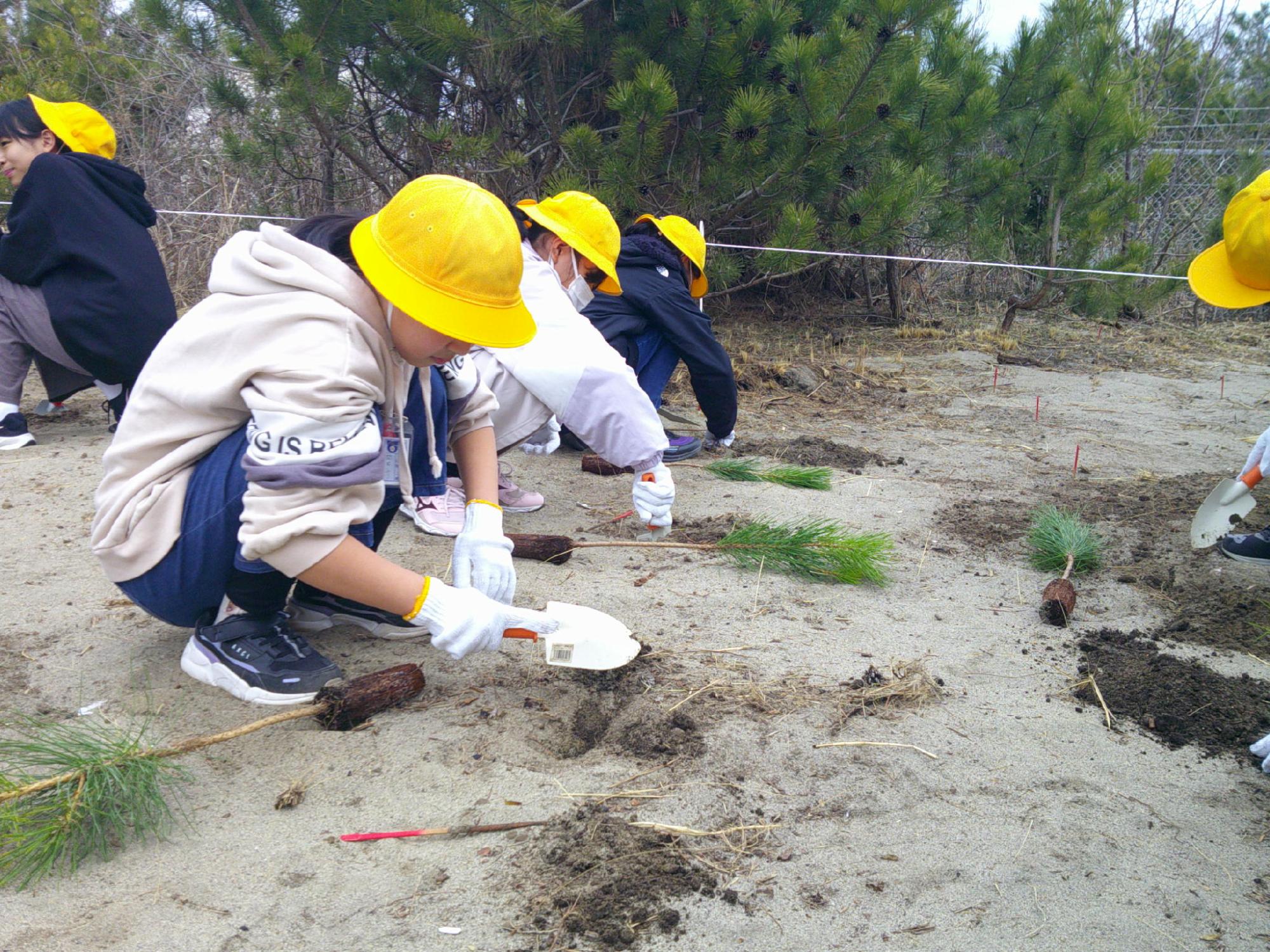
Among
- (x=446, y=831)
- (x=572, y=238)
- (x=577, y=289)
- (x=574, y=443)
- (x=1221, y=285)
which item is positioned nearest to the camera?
(x=446, y=831)

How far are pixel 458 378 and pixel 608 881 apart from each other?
4.13 feet

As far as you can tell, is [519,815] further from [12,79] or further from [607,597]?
[12,79]

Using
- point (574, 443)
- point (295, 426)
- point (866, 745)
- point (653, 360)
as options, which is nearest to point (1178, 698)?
point (866, 745)

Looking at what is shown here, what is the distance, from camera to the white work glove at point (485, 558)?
2193mm

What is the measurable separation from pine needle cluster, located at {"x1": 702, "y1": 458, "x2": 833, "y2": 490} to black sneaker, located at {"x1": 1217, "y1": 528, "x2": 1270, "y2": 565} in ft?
4.21

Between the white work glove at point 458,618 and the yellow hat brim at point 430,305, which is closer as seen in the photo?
the yellow hat brim at point 430,305

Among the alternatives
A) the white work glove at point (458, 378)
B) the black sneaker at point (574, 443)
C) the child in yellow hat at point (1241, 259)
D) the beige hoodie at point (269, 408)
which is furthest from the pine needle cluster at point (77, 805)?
the black sneaker at point (574, 443)

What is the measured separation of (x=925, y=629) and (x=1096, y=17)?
18.6 ft

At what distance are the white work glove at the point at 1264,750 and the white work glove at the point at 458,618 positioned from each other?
1475 mm

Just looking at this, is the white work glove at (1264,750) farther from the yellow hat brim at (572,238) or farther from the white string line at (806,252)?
the white string line at (806,252)

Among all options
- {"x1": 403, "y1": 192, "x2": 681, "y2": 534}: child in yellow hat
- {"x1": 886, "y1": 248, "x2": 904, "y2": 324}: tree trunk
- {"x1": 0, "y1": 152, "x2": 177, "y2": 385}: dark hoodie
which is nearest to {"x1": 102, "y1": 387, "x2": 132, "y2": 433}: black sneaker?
{"x1": 0, "y1": 152, "x2": 177, "y2": 385}: dark hoodie

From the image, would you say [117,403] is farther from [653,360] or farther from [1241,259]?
[1241,259]

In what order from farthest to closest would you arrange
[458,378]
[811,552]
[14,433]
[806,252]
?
[806,252] < [14,433] < [811,552] < [458,378]

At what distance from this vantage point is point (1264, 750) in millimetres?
1890
